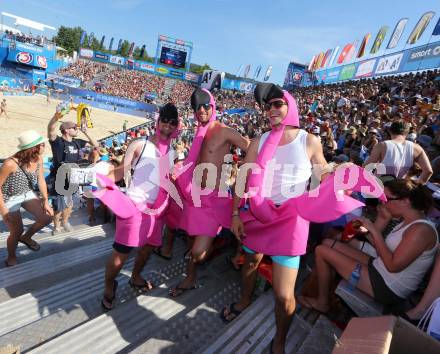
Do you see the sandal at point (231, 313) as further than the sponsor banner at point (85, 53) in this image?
No

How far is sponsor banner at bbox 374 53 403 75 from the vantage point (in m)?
23.2

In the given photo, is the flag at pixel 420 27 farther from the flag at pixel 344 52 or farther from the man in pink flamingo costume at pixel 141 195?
the man in pink flamingo costume at pixel 141 195

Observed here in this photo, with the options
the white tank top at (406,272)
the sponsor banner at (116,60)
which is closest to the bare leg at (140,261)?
the white tank top at (406,272)

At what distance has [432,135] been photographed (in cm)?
734

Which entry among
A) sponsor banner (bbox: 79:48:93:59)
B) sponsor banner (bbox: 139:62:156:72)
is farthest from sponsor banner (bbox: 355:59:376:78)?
sponsor banner (bbox: 79:48:93:59)

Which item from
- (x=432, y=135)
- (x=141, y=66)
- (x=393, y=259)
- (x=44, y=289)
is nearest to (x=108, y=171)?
(x=44, y=289)

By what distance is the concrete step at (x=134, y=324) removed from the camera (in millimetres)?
2284

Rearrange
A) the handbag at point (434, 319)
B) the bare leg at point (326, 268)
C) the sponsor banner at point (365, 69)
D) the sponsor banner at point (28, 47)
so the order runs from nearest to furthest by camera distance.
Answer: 1. the handbag at point (434, 319)
2. the bare leg at point (326, 268)
3. the sponsor banner at point (365, 69)
4. the sponsor banner at point (28, 47)

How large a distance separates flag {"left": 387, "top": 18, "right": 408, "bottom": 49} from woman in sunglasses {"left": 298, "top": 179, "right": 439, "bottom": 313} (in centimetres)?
3374

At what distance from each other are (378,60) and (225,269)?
27.8m

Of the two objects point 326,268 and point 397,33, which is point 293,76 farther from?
point 326,268

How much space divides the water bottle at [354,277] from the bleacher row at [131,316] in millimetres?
356

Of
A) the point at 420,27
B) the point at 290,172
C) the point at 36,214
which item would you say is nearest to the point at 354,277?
the point at 290,172

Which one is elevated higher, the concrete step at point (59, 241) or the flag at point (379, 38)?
the flag at point (379, 38)
